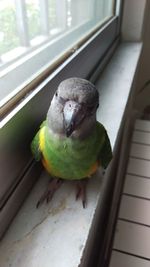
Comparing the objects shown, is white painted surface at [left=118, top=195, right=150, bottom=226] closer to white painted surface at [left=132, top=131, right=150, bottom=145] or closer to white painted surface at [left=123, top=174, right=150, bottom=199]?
white painted surface at [left=123, top=174, right=150, bottom=199]

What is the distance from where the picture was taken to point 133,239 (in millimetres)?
649

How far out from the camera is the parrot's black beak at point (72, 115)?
13.9 inches

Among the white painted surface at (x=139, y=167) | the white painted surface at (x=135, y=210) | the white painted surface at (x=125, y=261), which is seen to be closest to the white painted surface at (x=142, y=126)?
the white painted surface at (x=139, y=167)

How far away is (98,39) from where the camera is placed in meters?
0.84

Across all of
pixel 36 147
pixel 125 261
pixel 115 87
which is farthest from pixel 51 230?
pixel 115 87

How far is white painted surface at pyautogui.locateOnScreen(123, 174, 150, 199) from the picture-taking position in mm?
779

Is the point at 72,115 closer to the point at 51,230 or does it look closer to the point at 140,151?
the point at 51,230

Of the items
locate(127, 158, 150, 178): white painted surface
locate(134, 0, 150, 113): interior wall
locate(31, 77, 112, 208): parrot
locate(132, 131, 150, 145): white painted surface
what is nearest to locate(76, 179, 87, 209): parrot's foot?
locate(31, 77, 112, 208): parrot

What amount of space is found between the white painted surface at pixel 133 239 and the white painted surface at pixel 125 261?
0.04ft

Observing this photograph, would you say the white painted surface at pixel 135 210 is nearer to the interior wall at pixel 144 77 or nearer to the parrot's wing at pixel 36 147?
the parrot's wing at pixel 36 147

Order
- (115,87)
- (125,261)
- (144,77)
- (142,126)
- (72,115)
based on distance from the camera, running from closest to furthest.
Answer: (72,115) → (125,261) → (115,87) → (142,126) → (144,77)

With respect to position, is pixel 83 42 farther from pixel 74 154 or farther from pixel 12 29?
pixel 74 154

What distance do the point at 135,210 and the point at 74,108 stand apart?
1.52 ft

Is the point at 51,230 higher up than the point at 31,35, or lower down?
lower down
